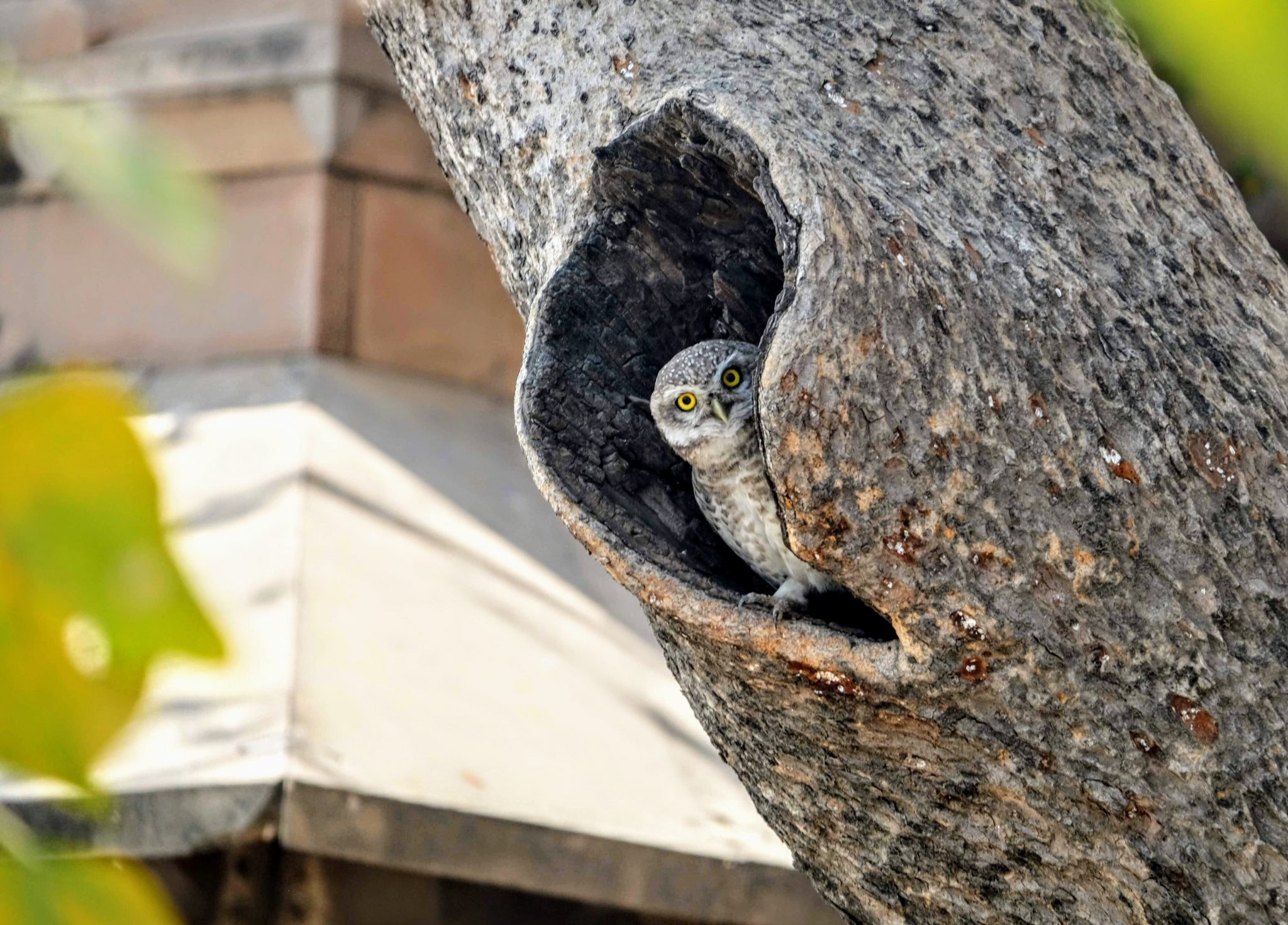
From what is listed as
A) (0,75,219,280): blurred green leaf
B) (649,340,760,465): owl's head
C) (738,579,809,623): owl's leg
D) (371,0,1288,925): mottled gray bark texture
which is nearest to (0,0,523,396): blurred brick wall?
(649,340,760,465): owl's head

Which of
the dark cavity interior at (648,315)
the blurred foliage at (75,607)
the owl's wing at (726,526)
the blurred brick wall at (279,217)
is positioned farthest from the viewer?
the blurred brick wall at (279,217)

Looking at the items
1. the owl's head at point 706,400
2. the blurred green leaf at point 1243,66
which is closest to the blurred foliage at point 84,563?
the blurred green leaf at point 1243,66

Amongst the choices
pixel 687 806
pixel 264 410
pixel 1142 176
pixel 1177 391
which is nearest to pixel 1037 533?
pixel 1177 391

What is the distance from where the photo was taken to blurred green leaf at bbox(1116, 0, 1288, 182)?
36 centimetres

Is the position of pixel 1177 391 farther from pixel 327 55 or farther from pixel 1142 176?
pixel 327 55

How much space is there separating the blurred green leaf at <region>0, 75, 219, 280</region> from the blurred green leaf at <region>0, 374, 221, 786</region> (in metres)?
0.04

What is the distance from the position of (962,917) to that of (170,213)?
5.06ft

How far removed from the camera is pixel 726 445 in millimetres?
2143

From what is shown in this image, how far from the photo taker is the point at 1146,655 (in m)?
1.49

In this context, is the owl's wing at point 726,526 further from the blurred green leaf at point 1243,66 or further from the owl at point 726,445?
the blurred green leaf at point 1243,66

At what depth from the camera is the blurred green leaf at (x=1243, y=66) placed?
357mm

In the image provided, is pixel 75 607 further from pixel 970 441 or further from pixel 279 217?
pixel 279 217

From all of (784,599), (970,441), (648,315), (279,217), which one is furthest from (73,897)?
(279,217)

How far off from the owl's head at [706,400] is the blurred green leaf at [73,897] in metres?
1.61
